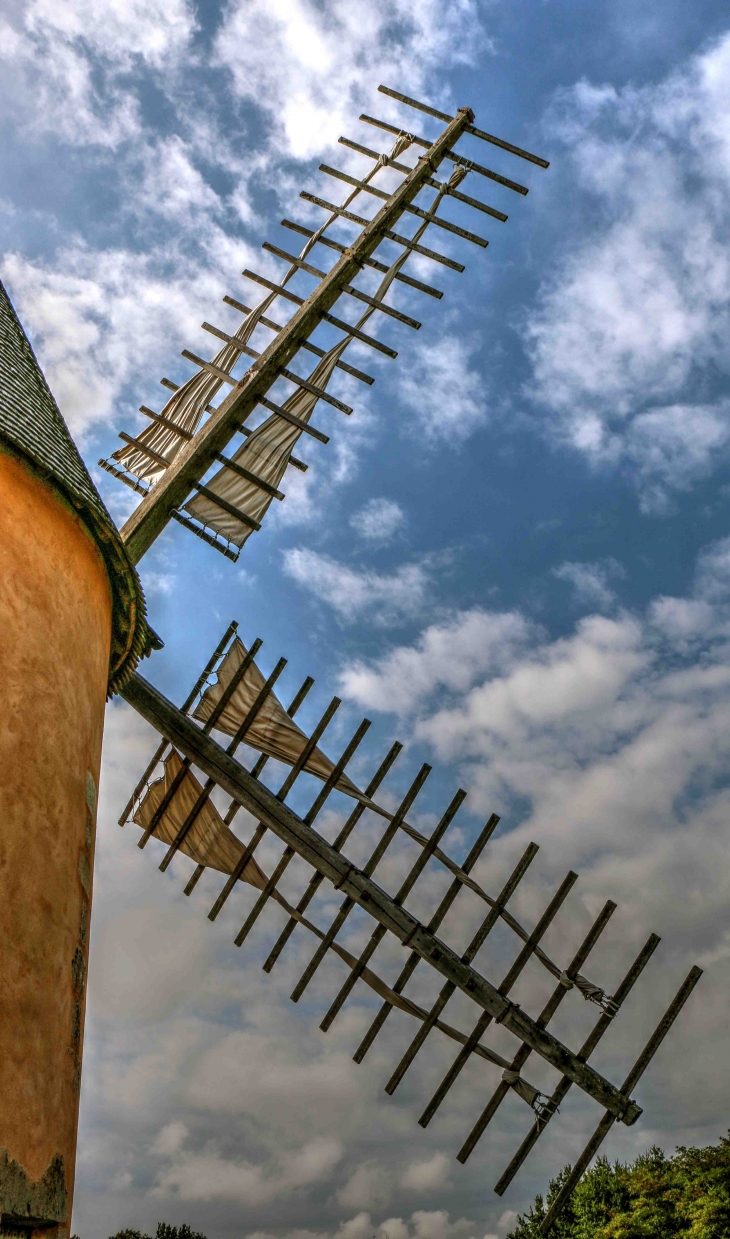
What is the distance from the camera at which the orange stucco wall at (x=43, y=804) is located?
161 inches

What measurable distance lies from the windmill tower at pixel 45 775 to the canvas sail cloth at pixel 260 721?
216 cm

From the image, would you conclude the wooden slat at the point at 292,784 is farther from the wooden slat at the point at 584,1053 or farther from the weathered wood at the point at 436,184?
the weathered wood at the point at 436,184

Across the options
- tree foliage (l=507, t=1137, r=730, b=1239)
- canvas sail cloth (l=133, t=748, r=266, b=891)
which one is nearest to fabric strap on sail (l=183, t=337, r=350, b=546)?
canvas sail cloth (l=133, t=748, r=266, b=891)

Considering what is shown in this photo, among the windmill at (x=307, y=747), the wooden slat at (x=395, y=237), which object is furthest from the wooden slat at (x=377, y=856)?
the wooden slat at (x=395, y=237)

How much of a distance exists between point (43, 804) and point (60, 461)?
1.92m

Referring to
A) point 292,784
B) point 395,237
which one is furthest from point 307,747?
point 395,237

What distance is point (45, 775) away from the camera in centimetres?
463

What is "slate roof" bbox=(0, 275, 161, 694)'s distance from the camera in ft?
17.3

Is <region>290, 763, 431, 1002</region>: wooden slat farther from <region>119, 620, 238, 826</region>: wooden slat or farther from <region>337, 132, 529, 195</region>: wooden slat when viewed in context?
<region>337, 132, 529, 195</region>: wooden slat

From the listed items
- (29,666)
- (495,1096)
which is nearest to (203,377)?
(29,666)

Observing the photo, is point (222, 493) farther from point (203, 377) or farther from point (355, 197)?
point (355, 197)

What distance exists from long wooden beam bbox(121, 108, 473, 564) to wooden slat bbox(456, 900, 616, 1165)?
446 centimetres

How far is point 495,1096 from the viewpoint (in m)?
6.93

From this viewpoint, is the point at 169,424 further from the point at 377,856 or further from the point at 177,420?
the point at 377,856
